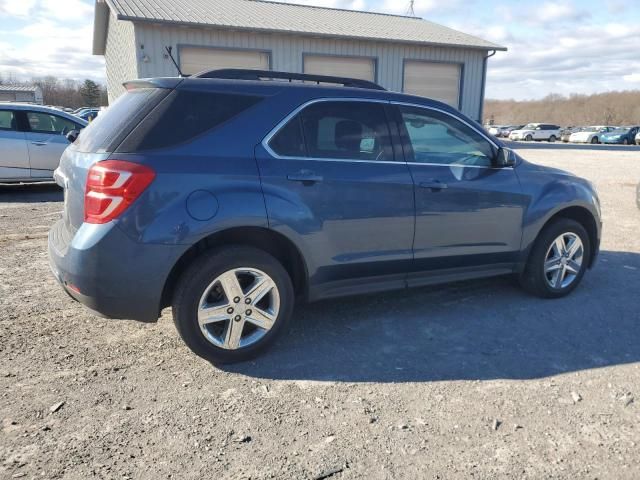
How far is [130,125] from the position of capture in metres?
3.09

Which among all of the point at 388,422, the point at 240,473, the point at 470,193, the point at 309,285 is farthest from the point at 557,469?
the point at 470,193

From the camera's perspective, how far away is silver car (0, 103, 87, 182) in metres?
9.45

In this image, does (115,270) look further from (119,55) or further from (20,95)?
(20,95)

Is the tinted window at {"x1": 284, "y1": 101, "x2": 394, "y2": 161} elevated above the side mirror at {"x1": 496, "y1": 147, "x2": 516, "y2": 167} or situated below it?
above

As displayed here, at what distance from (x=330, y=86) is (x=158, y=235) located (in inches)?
64.9

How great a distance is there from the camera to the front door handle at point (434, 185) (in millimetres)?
3865

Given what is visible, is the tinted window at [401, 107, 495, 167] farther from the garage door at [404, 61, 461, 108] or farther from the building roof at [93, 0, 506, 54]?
the garage door at [404, 61, 461, 108]

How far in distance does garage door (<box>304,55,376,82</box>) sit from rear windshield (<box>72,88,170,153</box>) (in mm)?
15222

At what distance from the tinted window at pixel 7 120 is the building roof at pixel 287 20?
6638 millimetres

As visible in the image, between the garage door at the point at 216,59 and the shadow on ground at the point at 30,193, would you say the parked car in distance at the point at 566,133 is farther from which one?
the shadow on ground at the point at 30,193

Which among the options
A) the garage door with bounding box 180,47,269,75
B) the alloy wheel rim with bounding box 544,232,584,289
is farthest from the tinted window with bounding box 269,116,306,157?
the garage door with bounding box 180,47,269,75

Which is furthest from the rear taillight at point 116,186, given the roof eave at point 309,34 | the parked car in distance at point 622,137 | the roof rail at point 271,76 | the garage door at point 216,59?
the parked car in distance at point 622,137

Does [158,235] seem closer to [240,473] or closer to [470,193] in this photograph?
[240,473]

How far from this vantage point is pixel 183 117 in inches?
124
